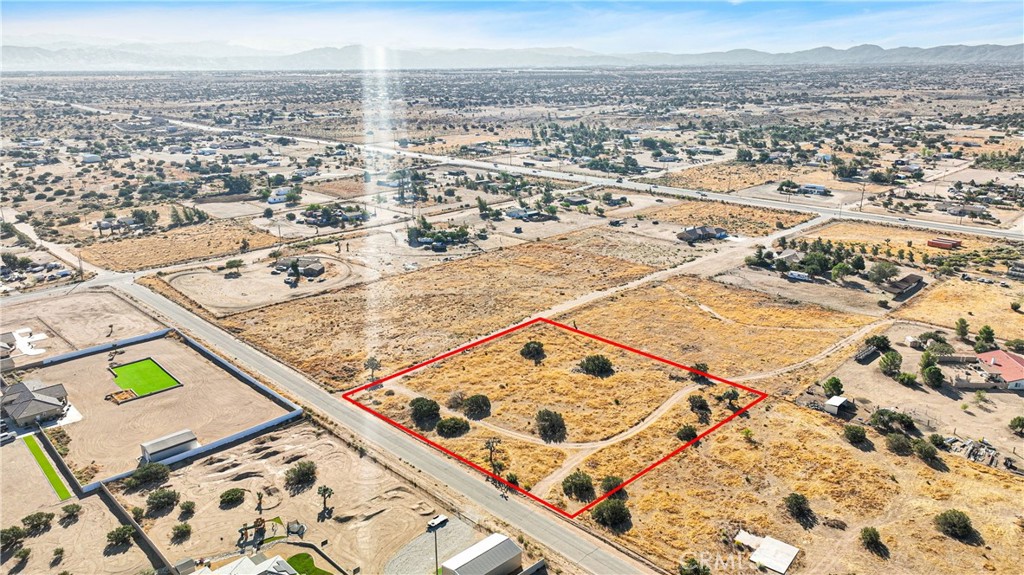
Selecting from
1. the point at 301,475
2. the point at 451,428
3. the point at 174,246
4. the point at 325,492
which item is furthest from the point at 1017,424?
the point at 174,246

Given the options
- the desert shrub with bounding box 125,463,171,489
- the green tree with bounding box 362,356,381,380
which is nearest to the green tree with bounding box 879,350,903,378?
the green tree with bounding box 362,356,381,380

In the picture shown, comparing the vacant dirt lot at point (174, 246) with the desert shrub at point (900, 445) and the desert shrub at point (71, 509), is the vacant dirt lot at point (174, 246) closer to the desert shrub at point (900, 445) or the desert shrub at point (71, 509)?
the desert shrub at point (71, 509)

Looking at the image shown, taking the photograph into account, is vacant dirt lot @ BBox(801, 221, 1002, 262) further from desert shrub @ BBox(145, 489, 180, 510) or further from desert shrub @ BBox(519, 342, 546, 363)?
desert shrub @ BBox(145, 489, 180, 510)

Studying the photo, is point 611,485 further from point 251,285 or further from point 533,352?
point 251,285

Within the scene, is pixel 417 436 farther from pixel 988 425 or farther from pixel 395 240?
pixel 395 240

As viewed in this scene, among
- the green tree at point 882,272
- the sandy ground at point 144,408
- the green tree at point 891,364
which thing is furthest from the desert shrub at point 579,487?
the green tree at point 882,272
